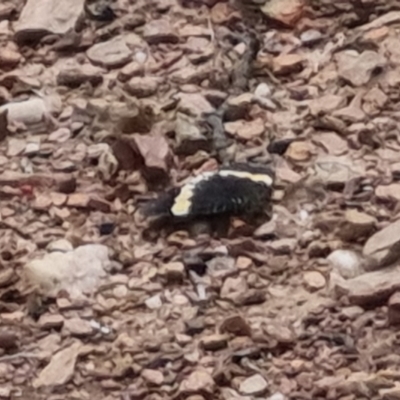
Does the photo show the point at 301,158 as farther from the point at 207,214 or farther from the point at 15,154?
the point at 15,154

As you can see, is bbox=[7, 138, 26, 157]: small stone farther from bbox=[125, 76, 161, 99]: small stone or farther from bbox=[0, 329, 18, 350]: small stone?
bbox=[0, 329, 18, 350]: small stone

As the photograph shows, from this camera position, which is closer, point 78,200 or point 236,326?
point 236,326

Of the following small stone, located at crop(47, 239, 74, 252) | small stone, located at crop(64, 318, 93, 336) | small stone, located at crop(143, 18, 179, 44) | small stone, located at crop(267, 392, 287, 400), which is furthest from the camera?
small stone, located at crop(143, 18, 179, 44)

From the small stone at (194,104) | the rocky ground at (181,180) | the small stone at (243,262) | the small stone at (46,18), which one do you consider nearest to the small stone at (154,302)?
the rocky ground at (181,180)

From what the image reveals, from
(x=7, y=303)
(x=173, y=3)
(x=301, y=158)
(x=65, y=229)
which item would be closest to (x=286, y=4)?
(x=173, y=3)

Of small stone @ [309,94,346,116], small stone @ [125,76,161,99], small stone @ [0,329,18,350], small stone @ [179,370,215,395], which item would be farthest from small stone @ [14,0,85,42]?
small stone @ [179,370,215,395]

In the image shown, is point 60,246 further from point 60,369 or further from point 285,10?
point 285,10

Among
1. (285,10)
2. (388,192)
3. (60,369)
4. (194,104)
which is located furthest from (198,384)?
(285,10)

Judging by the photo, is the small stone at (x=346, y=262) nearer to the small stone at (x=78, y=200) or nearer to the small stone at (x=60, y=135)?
the small stone at (x=78, y=200)
